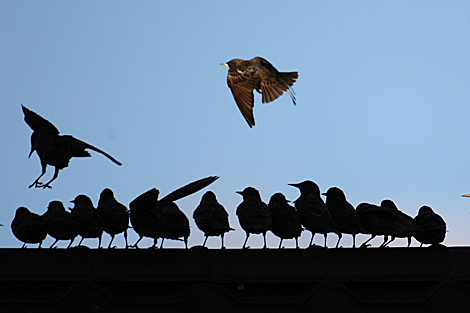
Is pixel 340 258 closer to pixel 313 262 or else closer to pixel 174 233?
pixel 313 262

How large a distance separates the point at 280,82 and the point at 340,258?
5287 millimetres

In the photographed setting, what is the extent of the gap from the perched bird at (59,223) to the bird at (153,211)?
741mm

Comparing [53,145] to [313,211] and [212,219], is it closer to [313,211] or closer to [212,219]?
[212,219]

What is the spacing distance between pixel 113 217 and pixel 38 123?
148cm

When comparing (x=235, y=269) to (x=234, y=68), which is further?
(x=234, y=68)

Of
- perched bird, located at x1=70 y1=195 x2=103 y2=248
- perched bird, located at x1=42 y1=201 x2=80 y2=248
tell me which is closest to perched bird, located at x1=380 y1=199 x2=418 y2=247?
perched bird, located at x1=70 y1=195 x2=103 y2=248

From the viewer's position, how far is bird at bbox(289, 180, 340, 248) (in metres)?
7.96

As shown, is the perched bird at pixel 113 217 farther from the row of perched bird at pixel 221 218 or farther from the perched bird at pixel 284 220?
the perched bird at pixel 284 220

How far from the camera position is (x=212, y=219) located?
7.54 metres

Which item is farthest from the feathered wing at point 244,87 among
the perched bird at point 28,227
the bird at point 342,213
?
the perched bird at point 28,227

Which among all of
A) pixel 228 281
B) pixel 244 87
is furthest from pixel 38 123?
pixel 244 87

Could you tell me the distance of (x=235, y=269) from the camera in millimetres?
6117

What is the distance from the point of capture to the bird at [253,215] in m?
7.74

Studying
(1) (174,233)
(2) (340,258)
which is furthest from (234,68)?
(2) (340,258)
